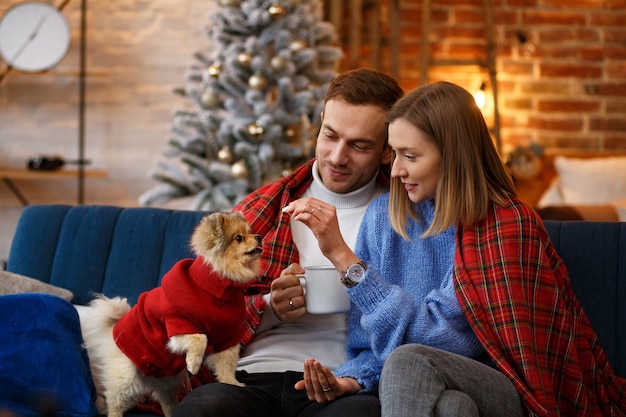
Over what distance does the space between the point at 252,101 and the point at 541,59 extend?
81.3 inches

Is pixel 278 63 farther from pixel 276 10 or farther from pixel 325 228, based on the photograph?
pixel 325 228

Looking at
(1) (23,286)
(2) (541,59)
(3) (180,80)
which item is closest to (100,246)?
(1) (23,286)

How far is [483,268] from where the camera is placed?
1693 millimetres

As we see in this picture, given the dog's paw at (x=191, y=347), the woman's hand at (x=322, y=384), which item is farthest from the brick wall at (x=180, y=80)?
the woman's hand at (x=322, y=384)

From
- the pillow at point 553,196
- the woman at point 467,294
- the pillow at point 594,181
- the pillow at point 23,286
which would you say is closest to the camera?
the woman at point 467,294

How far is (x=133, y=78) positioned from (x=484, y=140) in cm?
360

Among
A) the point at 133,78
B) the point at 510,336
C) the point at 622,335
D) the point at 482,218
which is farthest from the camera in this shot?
the point at 133,78

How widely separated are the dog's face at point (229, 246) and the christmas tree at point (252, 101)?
1.98 meters

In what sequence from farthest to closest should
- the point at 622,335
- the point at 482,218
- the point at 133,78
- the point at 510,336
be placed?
the point at 133,78 < the point at 622,335 < the point at 482,218 < the point at 510,336

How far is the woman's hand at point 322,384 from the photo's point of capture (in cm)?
166

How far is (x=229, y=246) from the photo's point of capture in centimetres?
185

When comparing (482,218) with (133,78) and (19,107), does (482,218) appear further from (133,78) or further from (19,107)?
(19,107)

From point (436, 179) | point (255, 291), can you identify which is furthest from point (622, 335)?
point (255, 291)

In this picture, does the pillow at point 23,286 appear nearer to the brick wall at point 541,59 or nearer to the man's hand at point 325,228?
the man's hand at point 325,228
